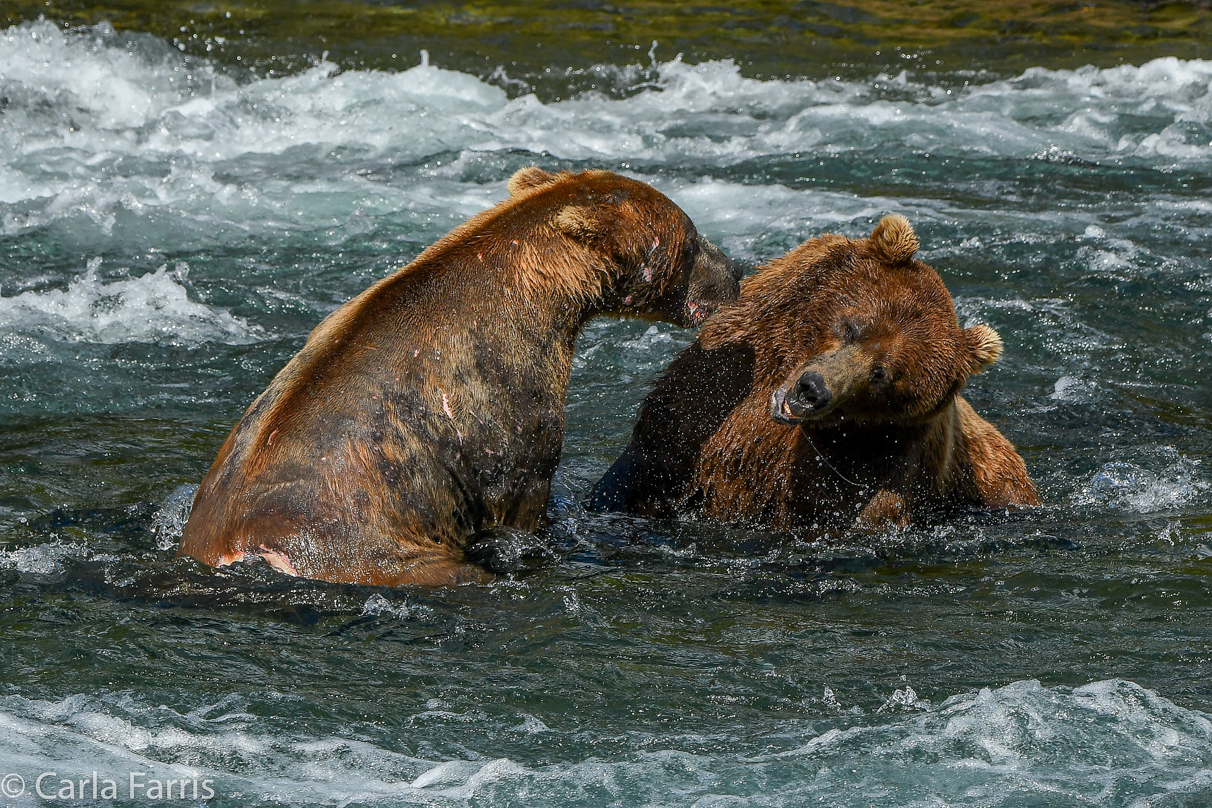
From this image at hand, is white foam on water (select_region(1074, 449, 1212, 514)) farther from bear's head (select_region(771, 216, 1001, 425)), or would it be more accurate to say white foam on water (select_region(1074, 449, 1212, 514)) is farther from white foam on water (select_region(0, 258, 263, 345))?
white foam on water (select_region(0, 258, 263, 345))

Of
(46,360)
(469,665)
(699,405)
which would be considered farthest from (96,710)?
(46,360)

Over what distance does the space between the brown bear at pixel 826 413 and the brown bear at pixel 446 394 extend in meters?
0.31

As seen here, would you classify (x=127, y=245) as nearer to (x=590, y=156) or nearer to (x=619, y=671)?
(x=590, y=156)

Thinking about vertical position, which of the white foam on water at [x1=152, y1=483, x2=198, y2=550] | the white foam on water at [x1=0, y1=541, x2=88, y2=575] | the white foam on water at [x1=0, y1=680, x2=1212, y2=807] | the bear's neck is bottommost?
the white foam on water at [x1=0, y1=680, x2=1212, y2=807]

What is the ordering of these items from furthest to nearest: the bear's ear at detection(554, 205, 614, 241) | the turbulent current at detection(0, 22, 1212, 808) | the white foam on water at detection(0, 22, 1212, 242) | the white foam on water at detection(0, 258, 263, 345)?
the white foam on water at detection(0, 22, 1212, 242)
the white foam on water at detection(0, 258, 263, 345)
the bear's ear at detection(554, 205, 614, 241)
the turbulent current at detection(0, 22, 1212, 808)

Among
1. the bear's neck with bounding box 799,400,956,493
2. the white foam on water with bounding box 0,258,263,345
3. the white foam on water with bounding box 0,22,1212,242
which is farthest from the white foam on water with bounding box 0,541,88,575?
the white foam on water with bounding box 0,22,1212,242

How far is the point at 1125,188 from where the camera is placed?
11734 mm

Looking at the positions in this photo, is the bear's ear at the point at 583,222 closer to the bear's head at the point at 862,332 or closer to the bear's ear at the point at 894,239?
the bear's head at the point at 862,332

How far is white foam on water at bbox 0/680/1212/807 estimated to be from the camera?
3861 millimetres

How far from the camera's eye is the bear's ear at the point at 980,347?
5.70 metres

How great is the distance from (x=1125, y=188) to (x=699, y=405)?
708cm

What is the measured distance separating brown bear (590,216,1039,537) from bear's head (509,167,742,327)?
27cm

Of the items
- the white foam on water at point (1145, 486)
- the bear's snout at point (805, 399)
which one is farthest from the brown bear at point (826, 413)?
the white foam on water at point (1145, 486)

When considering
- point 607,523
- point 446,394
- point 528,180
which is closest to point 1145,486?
point 607,523
